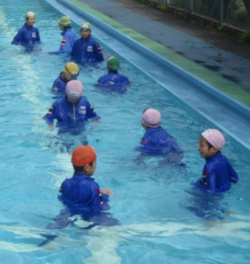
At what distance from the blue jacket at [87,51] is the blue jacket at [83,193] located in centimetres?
716

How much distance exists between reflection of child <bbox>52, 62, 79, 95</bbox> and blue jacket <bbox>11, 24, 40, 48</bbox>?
174 inches

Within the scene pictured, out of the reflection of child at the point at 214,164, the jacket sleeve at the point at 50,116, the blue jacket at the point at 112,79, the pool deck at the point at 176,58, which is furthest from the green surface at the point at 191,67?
the reflection of child at the point at 214,164

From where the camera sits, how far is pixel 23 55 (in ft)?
44.5

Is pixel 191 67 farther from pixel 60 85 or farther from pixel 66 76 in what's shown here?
pixel 66 76

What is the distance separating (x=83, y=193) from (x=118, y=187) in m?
1.43

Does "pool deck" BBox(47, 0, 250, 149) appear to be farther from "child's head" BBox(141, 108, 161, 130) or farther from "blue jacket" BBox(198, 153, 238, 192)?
"blue jacket" BBox(198, 153, 238, 192)

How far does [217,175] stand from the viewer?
20.7ft

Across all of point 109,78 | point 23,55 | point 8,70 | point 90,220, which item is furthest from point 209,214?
point 23,55

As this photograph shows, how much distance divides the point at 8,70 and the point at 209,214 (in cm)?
703

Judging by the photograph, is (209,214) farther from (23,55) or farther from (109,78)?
(23,55)

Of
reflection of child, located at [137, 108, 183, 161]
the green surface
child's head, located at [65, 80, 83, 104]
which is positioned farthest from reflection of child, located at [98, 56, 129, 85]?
reflection of child, located at [137, 108, 183, 161]

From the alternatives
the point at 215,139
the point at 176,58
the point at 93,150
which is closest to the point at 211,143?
the point at 215,139

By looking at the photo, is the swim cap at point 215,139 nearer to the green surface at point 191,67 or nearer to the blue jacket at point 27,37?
the green surface at point 191,67

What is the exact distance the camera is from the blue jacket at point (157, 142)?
7379 mm
